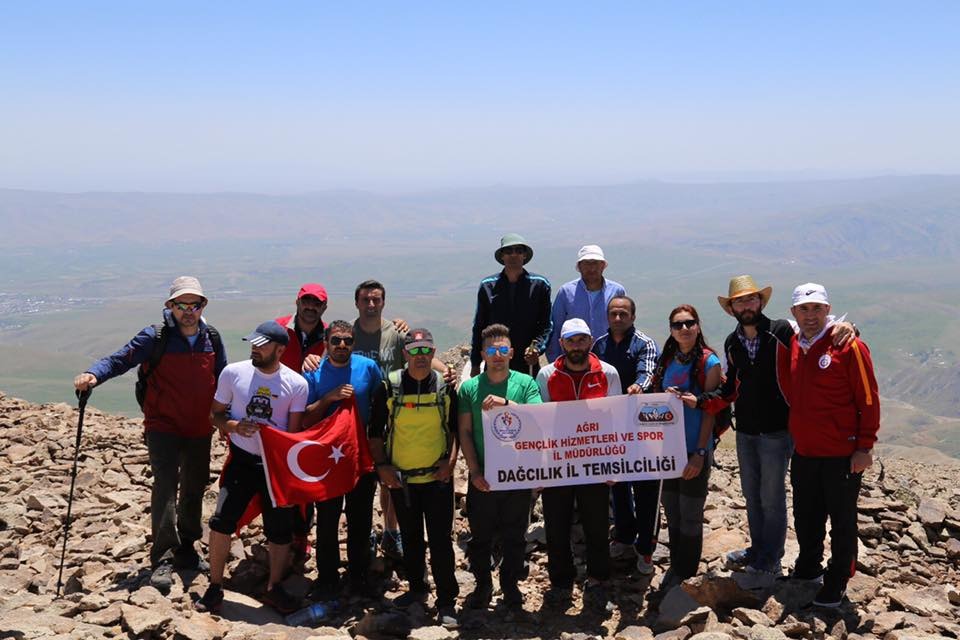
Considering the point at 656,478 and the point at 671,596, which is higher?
the point at 656,478

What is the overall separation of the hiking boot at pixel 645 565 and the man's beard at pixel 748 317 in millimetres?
2917

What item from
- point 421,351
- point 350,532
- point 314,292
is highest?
point 314,292

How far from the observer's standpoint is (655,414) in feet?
26.7

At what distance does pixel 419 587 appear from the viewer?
26.6 ft

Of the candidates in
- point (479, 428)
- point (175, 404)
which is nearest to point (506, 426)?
point (479, 428)

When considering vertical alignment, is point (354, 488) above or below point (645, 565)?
above

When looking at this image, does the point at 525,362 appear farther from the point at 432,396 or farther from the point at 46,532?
the point at 46,532

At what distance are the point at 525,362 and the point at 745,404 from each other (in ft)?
9.30

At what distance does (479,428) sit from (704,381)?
2407 mm

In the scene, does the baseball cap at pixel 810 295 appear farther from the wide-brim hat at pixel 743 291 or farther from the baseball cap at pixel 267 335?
the baseball cap at pixel 267 335

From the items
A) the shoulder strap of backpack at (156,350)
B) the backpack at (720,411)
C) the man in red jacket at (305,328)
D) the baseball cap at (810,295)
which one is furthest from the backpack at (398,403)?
the baseball cap at (810,295)

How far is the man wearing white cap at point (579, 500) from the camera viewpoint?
807 centimetres

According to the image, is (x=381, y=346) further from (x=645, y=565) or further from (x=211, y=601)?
(x=645, y=565)

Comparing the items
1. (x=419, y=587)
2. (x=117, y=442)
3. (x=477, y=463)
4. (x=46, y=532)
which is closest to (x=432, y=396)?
(x=477, y=463)
